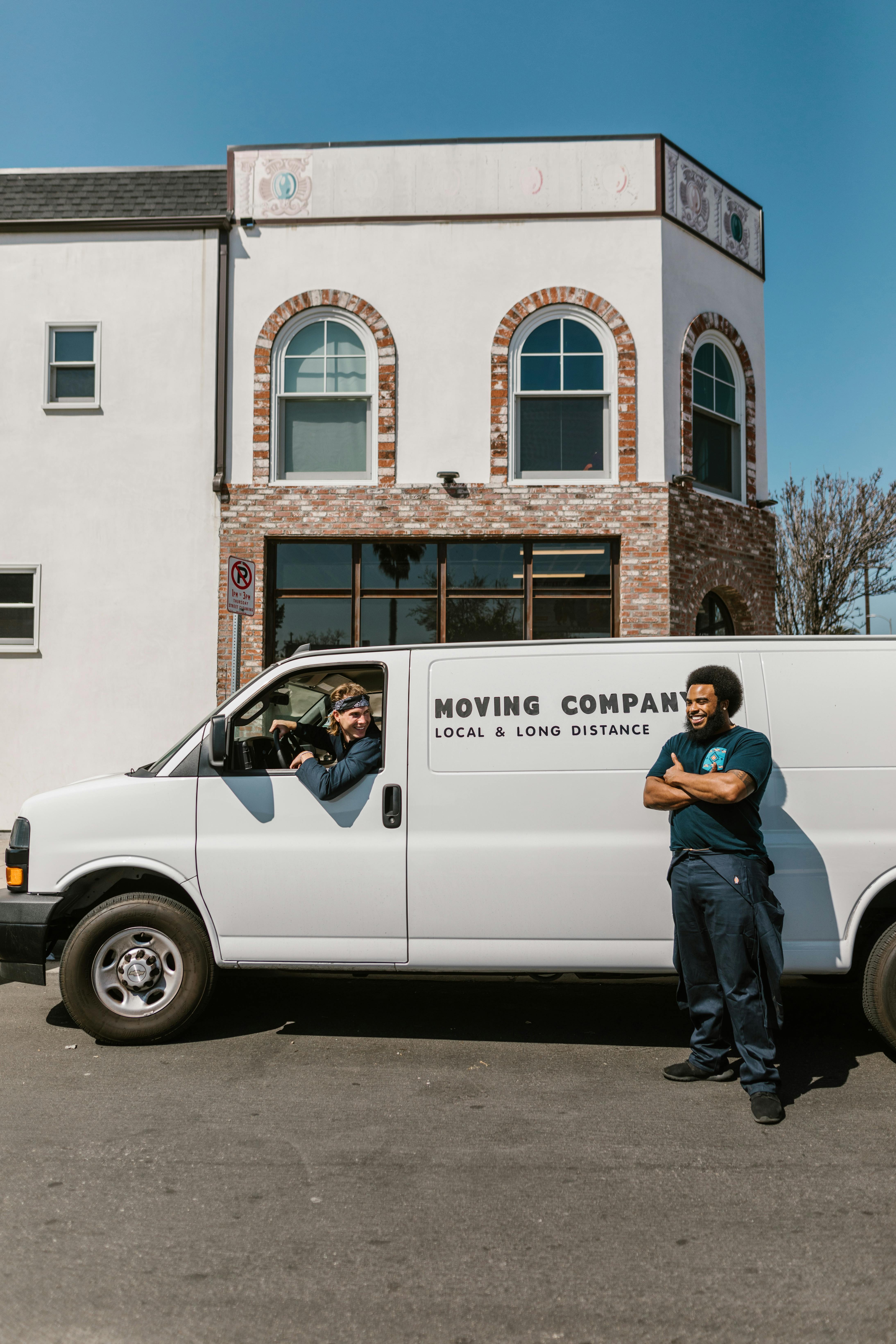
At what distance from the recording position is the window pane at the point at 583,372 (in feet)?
40.5

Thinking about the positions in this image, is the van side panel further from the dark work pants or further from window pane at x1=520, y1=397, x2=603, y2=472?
window pane at x1=520, y1=397, x2=603, y2=472

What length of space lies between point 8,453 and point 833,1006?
36.3 ft

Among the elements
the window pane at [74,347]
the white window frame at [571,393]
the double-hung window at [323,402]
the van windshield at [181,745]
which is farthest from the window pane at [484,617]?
the van windshield at [181,745]

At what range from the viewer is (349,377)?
12469 millimetres

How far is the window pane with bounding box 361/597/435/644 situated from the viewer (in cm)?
1233

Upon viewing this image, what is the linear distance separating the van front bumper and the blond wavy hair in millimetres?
1736

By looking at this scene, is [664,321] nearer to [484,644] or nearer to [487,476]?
[487,476]

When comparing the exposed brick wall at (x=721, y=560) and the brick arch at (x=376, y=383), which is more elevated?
the brick arch at (x=376, y=383)

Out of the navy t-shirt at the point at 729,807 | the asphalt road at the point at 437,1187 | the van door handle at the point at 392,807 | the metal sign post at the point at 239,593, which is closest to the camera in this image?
the asphalt road at the point at 437,1187

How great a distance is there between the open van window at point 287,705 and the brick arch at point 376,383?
23.0ft

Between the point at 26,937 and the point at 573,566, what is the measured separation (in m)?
8.35

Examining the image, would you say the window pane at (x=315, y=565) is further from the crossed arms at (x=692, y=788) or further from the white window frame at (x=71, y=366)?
the crossed arms at (x=692, y=788)

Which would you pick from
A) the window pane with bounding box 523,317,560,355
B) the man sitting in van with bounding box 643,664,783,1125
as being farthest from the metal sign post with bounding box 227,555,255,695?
the man sitting in van with bounding box 643,664,783,1125

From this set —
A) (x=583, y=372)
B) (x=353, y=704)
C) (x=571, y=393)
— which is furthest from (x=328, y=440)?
(x=353, y=704)
